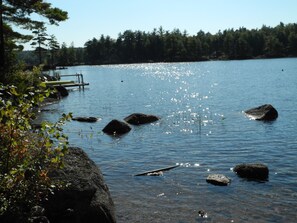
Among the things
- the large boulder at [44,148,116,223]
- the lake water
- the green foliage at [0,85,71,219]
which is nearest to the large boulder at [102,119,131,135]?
the lake water

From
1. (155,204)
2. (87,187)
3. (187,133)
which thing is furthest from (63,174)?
(187,133)

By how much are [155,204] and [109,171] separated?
4730mm

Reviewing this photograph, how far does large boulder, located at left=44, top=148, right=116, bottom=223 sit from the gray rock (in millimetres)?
5993

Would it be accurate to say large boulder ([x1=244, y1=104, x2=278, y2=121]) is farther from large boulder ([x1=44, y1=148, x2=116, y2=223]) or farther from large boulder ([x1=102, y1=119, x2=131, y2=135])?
large boulder ([x1=44, y1=148, x2=116, y2=223])

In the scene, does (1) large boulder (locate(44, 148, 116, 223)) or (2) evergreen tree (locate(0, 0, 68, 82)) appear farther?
(2) evergreen tree (locate(0, 0, 68, 82))

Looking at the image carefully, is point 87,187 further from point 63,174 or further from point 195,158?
point 195,158

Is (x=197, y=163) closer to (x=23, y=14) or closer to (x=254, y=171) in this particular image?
(x=254, y=171)

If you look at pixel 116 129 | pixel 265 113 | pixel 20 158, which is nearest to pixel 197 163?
pixel 116 129

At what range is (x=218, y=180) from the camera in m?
15.0

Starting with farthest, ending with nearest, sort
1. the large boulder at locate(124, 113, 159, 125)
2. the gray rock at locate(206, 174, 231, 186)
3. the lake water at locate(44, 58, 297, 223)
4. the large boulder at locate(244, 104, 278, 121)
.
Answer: the large boulder at locate(124, 113, 159, 125) < the large boulder at locate(244, 104, 278, 121) < the gray rock at locate(206, 174, 231, 186) < the lake water at locate(44, 58, 297, 223)

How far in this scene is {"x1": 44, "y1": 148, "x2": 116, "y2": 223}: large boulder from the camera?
923 cm

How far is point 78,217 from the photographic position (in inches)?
371

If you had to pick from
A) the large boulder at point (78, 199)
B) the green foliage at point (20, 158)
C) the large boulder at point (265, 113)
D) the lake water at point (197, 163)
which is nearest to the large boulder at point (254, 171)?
the lake water at point (197, 163)

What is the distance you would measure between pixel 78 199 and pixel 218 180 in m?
7.26
